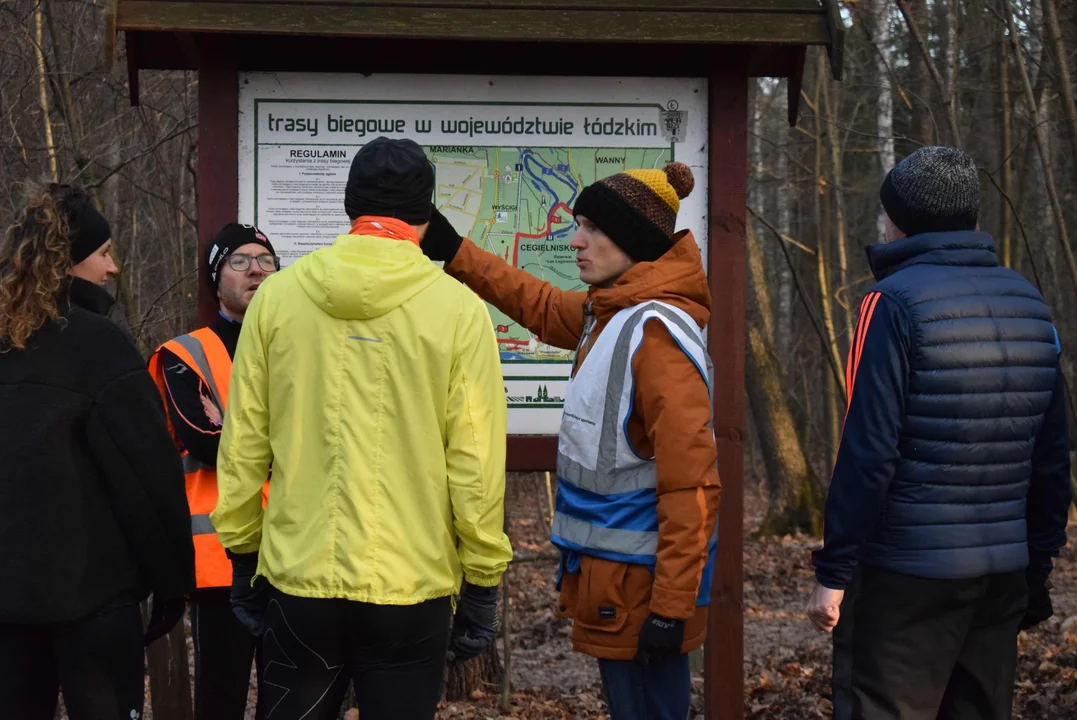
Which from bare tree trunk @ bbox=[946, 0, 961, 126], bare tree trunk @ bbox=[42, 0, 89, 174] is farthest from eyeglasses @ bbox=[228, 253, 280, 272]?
bare tree trunk @ bbox=[946, 0, 961, 126]

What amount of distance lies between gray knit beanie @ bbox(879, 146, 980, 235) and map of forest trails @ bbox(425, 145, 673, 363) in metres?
1.18

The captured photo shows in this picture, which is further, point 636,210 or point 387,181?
point 636,210

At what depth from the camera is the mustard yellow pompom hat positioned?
11.7 feet

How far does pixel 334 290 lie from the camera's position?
113 inches

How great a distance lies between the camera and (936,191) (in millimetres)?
3381

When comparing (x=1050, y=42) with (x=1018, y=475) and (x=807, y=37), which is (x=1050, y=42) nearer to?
(x=807, y=37)

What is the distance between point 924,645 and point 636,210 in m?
1.48

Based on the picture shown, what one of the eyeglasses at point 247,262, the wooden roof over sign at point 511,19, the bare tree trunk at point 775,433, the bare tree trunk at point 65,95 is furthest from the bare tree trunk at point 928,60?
the bare tree trunk at point 775,433

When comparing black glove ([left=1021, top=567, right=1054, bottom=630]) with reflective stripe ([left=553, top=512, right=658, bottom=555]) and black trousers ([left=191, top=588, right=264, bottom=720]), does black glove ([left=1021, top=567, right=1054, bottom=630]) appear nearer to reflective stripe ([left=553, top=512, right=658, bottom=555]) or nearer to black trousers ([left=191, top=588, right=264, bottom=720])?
reflective stripe ([left=553, top=512, right=658, bottom=555])

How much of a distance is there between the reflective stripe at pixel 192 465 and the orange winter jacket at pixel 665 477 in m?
1.26

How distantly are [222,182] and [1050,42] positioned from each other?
3820 millimetres

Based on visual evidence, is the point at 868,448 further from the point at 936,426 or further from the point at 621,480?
the point at 621,480

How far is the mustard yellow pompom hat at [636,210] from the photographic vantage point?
11.7 ft

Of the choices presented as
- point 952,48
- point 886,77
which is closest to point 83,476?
point 952,48
